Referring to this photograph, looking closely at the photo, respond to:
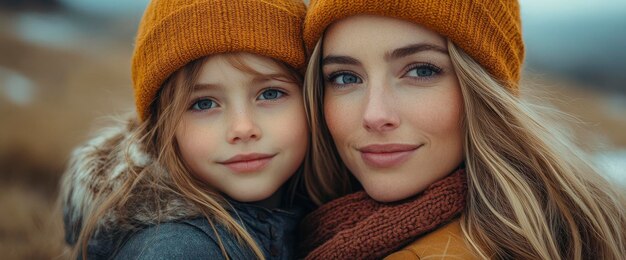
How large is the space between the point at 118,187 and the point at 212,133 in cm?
41

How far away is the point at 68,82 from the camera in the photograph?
559cm

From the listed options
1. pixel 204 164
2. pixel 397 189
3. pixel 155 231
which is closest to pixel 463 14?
pixel 397 189

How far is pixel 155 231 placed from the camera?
1.91m

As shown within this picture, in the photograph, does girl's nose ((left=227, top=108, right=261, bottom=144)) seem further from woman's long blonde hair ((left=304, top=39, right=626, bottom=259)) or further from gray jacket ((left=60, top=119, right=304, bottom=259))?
woman's long blonde hair ((left=304, top=39, right=626, bottom=259))

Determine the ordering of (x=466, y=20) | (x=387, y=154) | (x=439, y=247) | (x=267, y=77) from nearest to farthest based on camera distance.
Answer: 1. (x=439, y=247)
2. (x=466, y=20)
3. (x=387, y=154)
4. (x=267, y=77)

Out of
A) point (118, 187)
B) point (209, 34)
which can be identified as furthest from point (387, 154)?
point (118, 187)

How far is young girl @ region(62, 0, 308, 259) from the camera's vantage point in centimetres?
205

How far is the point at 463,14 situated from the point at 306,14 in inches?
25.9

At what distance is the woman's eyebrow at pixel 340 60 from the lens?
206 centimetres

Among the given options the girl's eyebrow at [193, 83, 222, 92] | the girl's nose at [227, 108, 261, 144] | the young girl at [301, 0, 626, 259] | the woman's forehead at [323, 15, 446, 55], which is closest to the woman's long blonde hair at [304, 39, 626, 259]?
the young girl at [301, 0, 626, 259]

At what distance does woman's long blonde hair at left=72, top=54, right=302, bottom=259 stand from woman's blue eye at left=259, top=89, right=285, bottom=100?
86 mm

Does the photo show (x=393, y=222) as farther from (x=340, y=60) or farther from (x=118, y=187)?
(x=118, y=187)

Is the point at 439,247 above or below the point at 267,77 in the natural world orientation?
below

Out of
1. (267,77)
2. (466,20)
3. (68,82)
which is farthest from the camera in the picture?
(68,82)
